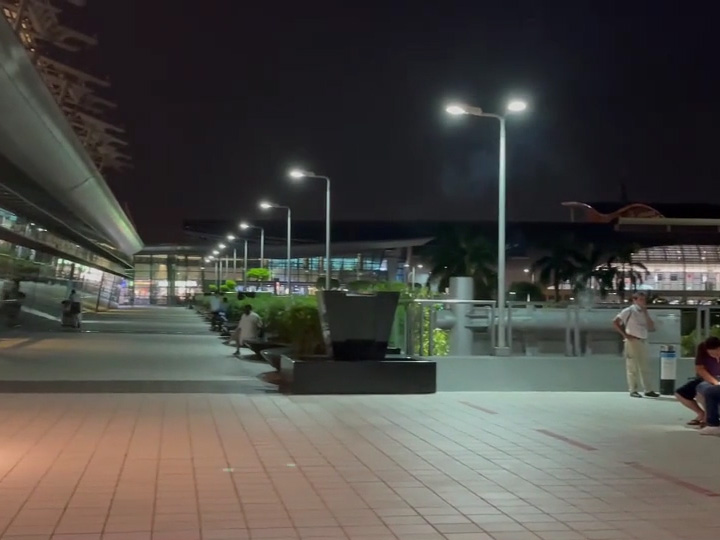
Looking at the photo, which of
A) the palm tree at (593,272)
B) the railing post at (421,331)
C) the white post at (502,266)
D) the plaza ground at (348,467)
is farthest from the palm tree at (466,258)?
the plaza ground at (348,467)

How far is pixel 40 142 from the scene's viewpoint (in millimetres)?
31625

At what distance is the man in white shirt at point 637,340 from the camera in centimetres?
1614

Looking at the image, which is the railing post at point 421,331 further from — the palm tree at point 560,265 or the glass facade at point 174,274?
the glass facade at point 174,274

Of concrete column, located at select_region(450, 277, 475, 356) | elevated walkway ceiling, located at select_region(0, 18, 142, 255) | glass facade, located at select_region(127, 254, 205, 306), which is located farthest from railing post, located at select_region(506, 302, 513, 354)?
glass facade, located at select_region(127, 254, 205, 306)

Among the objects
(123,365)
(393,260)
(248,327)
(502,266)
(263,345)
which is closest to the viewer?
(502,266)

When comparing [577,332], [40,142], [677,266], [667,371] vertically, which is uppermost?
[40,142]

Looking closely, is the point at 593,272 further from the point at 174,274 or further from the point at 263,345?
the point at 174,274

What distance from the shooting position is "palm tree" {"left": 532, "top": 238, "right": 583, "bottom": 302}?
2977 inches

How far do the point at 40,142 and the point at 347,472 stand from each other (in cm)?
2532

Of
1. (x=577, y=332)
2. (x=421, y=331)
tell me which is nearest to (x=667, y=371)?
(x=577, y=332)

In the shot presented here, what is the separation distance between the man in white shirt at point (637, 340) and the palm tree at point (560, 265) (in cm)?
5912

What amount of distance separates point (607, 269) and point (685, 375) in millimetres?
61058

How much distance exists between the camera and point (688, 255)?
296 feet

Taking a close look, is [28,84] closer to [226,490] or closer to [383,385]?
A: [383,385]
